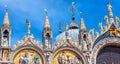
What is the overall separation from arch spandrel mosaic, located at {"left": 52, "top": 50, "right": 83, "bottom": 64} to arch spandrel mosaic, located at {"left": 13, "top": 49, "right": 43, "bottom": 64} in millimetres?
1005

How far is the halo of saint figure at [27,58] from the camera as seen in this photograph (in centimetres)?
2000

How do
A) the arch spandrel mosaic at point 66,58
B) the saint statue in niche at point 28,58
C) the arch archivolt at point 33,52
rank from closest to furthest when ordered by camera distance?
the saint statue in niche at point 28,58 → the arch archivolt at point 33,52 → the arch spandrel mosaic at point 66,58

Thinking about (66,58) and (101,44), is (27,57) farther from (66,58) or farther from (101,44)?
(101,44)

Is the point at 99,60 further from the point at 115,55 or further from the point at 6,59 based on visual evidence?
the point at 6,59

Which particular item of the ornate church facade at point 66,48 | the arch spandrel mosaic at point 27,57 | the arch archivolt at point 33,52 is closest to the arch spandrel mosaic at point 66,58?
the ornate church facade at point 66,48

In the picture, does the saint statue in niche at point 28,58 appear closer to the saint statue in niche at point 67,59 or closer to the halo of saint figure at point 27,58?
the halo of saint figure at point 27,58

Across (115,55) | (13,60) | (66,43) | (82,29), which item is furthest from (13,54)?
(115,55)

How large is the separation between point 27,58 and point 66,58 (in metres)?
2.48

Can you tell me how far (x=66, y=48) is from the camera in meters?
21.0

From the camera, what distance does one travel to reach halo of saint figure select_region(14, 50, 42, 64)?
20.0 metres

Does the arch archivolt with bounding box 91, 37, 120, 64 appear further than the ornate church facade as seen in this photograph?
Yes

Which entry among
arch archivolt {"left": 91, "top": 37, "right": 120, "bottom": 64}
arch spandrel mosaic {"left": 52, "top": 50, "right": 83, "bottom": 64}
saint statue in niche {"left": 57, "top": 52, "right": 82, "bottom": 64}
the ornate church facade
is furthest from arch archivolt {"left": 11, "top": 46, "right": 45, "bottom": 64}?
arch archivolt {"left": 91, "top": 37, "right": 120, "bottom": 64}

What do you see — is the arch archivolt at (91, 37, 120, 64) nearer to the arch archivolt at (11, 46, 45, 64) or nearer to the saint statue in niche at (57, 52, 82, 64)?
the saint statue in niche at (57, 52, 82, 64)

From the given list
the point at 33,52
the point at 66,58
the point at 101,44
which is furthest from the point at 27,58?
the point at 101,44
